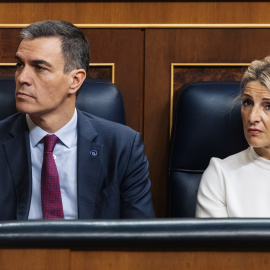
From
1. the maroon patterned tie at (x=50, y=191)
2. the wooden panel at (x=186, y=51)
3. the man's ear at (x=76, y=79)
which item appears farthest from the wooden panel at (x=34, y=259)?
the wooden panel at (x=186, y=51)

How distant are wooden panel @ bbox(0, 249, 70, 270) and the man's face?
0.56 meters

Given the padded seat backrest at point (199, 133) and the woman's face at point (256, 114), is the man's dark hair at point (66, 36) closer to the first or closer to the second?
the padded seat backrest at point (199, 133)

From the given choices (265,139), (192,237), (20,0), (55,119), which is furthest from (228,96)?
(192,237)

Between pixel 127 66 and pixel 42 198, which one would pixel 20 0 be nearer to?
pixel 127 66

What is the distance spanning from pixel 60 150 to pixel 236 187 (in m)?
0.36

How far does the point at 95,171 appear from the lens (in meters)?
1.08

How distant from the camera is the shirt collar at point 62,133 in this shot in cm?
107

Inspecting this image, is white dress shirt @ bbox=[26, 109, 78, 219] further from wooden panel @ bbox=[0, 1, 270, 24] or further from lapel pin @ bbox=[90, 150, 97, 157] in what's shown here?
wooden panel @ bbox=[0, 1, 270, 24]

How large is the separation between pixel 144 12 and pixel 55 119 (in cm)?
37

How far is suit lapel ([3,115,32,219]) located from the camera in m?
1.03

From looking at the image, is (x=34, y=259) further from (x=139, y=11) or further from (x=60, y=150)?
(x=139, y=11)

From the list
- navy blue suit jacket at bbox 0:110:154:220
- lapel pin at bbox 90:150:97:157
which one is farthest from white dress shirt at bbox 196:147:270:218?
lapel pin at bbox 90:150:97:157

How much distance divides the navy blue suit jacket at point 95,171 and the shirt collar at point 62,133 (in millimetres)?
11

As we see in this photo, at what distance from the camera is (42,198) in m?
1.03
